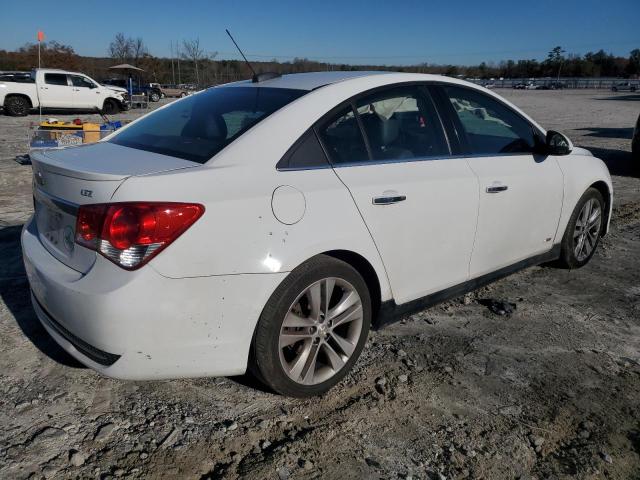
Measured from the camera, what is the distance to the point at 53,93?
72.2 feet

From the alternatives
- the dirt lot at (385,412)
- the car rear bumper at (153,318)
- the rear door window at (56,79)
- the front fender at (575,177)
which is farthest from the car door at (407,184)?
the rear door window at (56,79)

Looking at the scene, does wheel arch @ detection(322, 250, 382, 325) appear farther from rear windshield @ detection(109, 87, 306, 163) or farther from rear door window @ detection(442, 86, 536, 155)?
rear door window @ detection(442, 86, 536, 155)

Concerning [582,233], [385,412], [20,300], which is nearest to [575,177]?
[582,233]

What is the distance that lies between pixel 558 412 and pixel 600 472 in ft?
1.41

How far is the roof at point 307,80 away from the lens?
299 centimetres

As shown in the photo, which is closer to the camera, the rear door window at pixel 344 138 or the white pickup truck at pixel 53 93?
the rear door window at pixel 344 138

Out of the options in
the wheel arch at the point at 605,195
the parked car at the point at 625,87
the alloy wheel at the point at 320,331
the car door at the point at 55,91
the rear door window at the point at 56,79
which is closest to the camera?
the alloy wheel at the point at 320,331

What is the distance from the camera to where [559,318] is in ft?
12.3

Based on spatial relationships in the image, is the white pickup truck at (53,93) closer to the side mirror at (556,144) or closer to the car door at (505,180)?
the car door at (505,180)

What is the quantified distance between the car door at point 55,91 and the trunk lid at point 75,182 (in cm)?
2200

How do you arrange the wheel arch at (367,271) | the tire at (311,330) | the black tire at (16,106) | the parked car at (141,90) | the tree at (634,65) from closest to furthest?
the tire at (311,330)
the wheel arch at (367,271)
the black tire at (16,106)
the parked car at (141,90)
the tree at (634,65)

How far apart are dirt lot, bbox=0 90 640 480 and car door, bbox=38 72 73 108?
21150 millimetres

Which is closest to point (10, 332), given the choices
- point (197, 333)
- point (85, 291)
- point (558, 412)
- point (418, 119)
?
point (85, 291)

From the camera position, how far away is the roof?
299 centimetres
